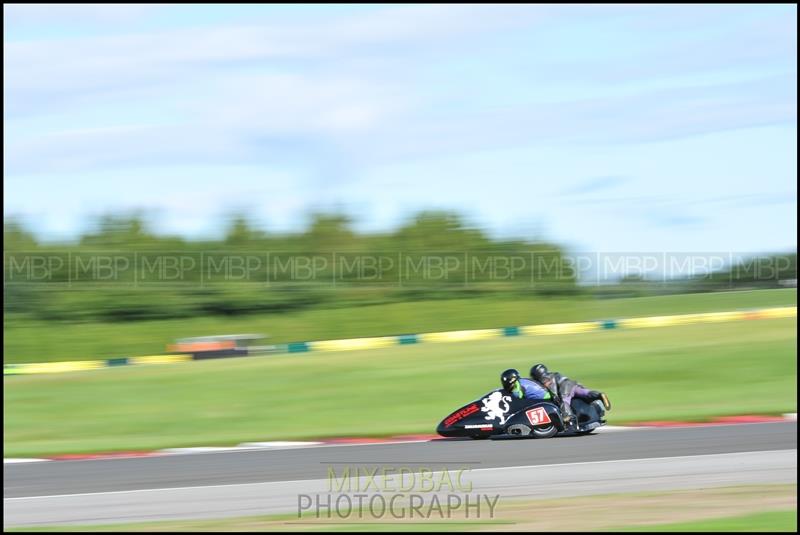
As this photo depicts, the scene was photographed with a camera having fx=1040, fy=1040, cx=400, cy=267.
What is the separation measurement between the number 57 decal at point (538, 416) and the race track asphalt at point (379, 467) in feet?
1.22

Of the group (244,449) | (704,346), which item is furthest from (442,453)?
(704,346)

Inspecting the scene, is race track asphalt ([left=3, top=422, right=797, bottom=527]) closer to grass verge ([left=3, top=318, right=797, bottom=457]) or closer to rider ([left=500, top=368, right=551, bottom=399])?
rider ([left=500, top=368, right=551, bottom=399])

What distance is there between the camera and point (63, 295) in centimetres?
3703

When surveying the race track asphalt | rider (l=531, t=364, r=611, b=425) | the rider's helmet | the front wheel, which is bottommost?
A: the race track asphalt

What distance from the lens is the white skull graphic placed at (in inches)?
527

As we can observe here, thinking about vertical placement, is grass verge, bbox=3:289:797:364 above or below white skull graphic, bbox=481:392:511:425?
above

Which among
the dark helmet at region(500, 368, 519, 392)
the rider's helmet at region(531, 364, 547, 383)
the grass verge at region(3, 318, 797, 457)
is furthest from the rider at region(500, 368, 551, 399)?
the grass verge at region(3, 318, 797, 457)

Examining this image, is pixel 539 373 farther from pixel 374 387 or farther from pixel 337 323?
pixel 337 323

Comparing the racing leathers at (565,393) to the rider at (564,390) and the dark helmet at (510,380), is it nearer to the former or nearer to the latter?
the rider at (564,390)

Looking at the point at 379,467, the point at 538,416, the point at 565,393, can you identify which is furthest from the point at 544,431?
the point at 379,467

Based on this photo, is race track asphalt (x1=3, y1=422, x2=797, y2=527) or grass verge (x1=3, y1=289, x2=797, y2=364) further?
grass verge (x1=3, y1=289, x2=797, y2=364)

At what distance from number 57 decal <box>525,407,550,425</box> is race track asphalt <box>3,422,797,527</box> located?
0.37m

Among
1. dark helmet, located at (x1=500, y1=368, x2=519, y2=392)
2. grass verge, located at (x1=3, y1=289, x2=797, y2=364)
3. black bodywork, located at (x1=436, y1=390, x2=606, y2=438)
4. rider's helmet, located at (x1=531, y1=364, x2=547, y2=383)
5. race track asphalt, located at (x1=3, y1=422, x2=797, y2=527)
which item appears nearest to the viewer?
race track asphalt, located at (x1=3, y1=422, x2=797, y2=527)

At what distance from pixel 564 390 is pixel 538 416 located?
1.89 ft
